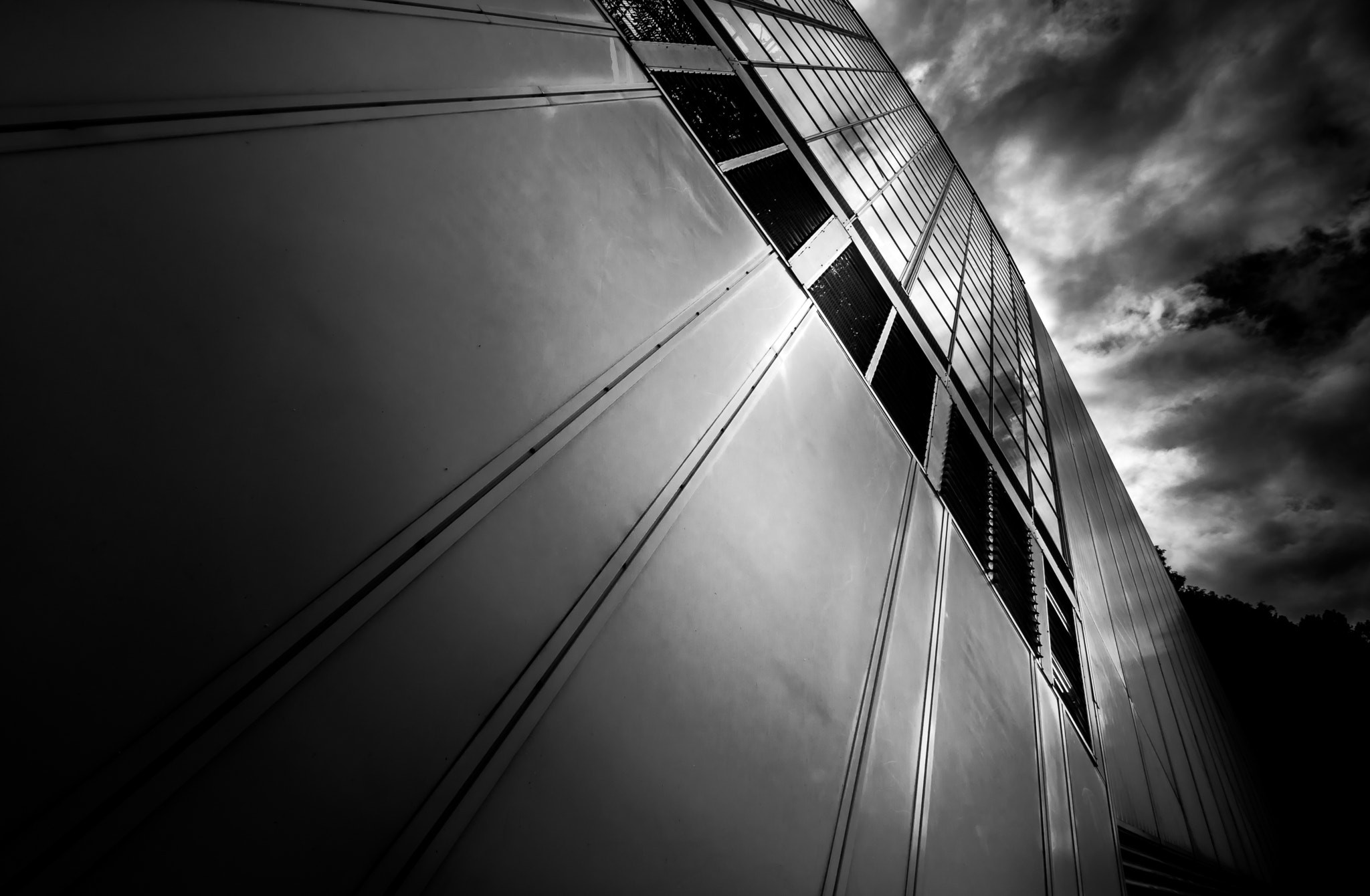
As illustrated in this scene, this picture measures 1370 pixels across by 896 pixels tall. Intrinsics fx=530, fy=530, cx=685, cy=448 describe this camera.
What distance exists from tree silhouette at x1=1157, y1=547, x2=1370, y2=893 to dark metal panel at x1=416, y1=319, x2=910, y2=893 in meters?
17.6

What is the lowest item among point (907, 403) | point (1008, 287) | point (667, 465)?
point (667, 465)

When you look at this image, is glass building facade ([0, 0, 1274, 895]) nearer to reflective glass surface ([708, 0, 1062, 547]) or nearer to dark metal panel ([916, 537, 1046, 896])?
dark metal panel ([916, 537, 1046, 896])

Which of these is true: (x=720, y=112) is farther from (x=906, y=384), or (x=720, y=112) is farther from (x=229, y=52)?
(x=229, y=52)

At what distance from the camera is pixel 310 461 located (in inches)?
51.4

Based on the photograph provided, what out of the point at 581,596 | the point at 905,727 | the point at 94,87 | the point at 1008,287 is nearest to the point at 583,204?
the point at 94,87

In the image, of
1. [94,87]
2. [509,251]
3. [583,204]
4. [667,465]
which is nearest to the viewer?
[94,87]

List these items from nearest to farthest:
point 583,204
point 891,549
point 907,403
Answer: point 583,204
point 891,549
point 907,403

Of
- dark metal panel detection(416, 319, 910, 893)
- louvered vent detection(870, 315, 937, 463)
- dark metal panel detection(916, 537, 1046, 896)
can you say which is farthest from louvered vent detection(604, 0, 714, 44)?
dark metal panel detection(916, 537, 1046, 896)

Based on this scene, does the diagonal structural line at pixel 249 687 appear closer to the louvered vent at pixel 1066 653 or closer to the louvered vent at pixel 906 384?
the louvered vent at pixel 906 384

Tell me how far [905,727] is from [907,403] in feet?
8.97

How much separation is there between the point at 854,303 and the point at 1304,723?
90.4 feet

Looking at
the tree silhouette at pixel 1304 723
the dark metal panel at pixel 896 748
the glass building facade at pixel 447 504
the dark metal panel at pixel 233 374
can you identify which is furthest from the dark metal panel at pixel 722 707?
the tree silhouette at pixel 1304 723

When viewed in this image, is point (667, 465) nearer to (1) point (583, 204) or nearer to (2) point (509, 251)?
(2) point (509, 251)

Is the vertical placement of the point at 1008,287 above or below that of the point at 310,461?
above
